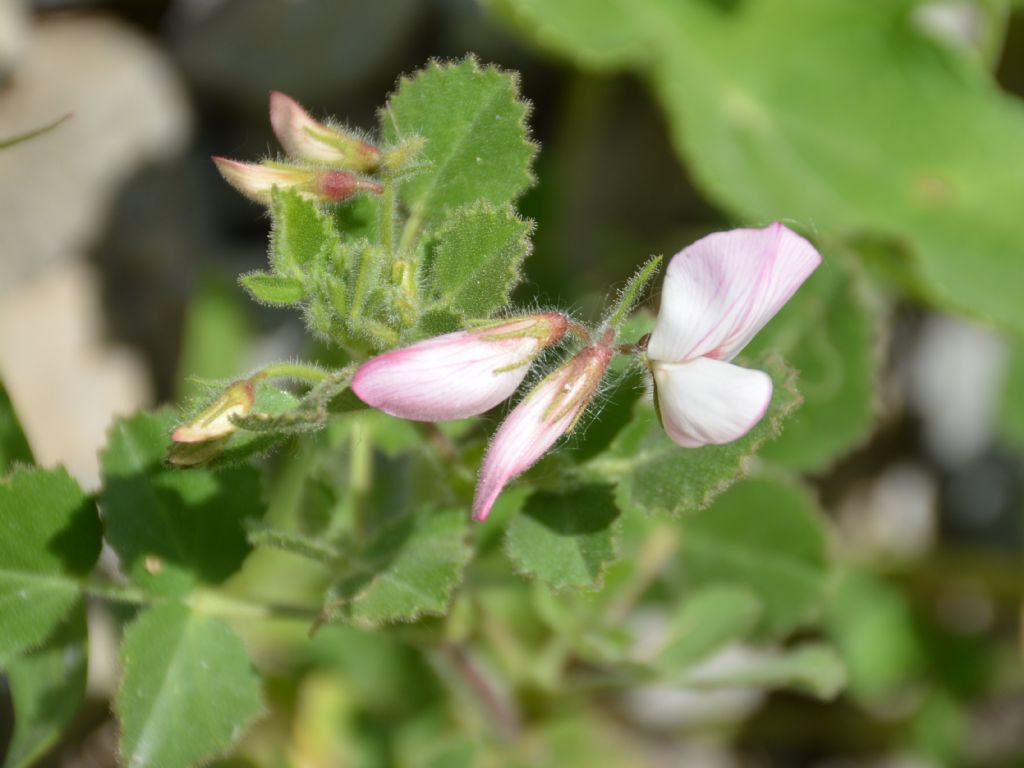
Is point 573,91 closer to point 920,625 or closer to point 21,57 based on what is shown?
point 21,57

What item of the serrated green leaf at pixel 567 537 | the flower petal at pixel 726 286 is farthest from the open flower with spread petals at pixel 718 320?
the serrated green leaf at pixel 567 537

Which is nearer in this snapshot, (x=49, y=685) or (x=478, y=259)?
(x=478, y=259)

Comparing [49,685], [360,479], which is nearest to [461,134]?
[360,479]

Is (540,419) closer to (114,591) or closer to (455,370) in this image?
(455,370)

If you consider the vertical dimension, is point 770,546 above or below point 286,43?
below

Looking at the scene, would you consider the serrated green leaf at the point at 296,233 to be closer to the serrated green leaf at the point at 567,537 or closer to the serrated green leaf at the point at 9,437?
the serrated green leaf at the point at 567,537

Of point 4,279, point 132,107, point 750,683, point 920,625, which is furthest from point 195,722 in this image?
point 920,625

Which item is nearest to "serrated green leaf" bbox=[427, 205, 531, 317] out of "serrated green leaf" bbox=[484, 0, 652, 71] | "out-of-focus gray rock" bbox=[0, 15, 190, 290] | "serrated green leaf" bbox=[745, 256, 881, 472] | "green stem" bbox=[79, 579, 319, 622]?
"green stem" bbox=[79, 579, 319, 622]
